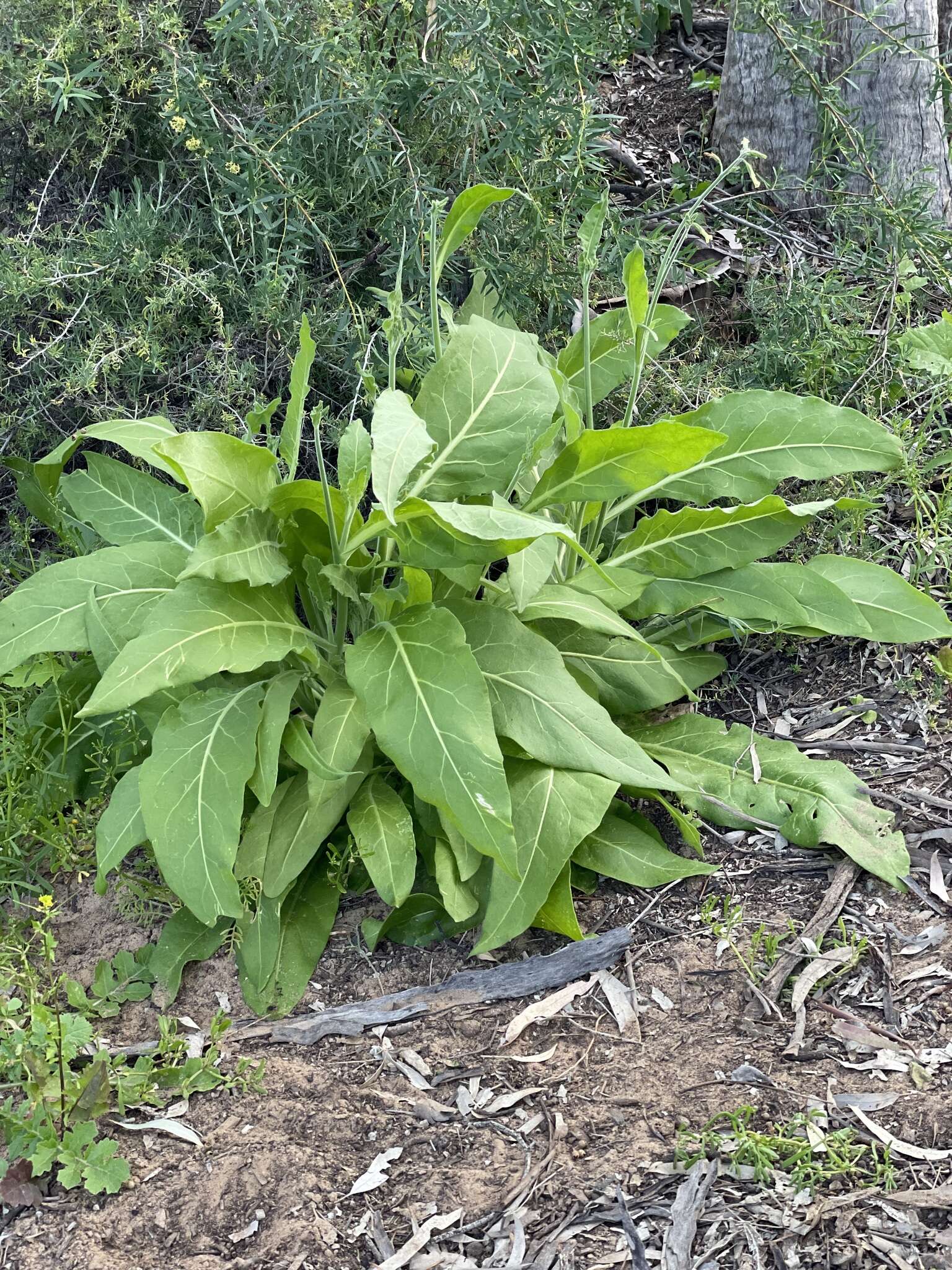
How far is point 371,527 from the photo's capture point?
246cm

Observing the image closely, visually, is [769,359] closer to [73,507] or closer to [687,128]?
[687,128]

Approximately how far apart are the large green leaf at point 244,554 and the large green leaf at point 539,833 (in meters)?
0.73

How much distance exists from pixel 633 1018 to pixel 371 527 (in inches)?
46.4

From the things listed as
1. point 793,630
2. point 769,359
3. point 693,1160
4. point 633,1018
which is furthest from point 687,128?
point 693,1160

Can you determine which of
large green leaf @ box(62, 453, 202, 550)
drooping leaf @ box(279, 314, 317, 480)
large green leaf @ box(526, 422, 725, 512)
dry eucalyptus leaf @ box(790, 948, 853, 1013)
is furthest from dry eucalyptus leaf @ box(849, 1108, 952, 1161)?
large green leaf @ box(62, 453, 202, 550)

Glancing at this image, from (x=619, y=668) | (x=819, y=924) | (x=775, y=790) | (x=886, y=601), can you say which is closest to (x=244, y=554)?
(x=619, y=668)

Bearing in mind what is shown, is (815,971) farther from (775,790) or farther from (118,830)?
(118,830)

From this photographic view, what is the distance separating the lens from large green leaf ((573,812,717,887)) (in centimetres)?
254

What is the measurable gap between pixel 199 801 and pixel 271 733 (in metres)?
0.20

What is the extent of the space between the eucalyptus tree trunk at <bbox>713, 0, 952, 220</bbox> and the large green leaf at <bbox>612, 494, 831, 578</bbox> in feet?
4.52

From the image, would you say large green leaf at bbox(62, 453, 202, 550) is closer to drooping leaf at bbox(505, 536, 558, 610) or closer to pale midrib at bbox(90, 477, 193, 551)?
pale midrib at bbox(90, 477, 193, 551)

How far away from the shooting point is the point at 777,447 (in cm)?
292

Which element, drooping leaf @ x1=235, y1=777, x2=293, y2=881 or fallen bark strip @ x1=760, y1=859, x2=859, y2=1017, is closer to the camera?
fallen bark strip @ x1=760, y1=859, x2=859, y2=1017

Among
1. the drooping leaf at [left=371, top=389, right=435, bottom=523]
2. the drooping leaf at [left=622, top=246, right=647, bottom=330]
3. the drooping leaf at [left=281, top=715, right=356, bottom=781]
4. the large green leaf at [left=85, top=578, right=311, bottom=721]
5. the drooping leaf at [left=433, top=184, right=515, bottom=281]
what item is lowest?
the drooping leaf at [left=281, top=715, right=356, bottom=781]
